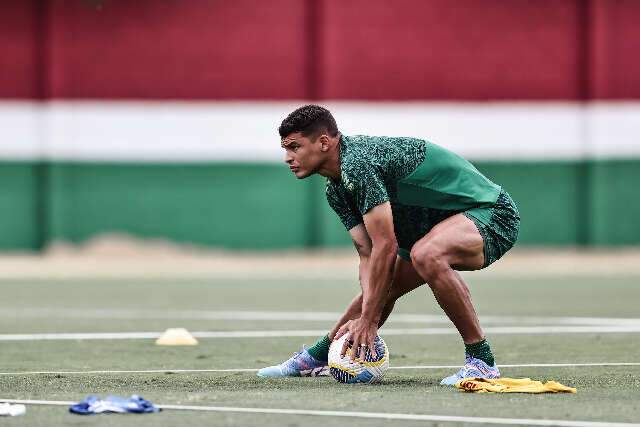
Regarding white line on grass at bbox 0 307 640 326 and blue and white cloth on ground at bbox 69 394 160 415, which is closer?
blue and white cloth on ground at bbox 69 394 160 415

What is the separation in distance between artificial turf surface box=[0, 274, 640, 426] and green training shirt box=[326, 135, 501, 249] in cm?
94

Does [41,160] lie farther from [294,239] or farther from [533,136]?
[533,136]

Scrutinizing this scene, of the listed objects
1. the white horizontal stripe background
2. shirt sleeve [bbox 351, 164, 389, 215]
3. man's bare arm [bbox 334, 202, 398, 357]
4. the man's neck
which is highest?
the white horizontal stripe background

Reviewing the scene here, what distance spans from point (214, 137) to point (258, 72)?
122cm

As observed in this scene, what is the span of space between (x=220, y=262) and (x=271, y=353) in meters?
12.6

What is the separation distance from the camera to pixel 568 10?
79.1 ft

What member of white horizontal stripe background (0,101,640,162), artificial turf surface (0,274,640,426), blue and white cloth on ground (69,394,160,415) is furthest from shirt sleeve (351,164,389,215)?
white horizontal stripe background (0,101,640,162)

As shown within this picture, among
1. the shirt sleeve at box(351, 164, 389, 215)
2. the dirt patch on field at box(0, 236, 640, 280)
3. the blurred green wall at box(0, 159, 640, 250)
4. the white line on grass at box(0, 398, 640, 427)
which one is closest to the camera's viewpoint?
the white line on grass at box(0, 398, 640, 427)

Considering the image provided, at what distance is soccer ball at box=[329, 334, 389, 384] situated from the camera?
8.55 m

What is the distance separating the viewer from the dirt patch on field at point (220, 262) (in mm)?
20344

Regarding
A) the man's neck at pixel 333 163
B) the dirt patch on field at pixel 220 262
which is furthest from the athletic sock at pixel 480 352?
the dirt patch on field at pixel 220 262

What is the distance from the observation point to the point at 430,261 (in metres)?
8.26

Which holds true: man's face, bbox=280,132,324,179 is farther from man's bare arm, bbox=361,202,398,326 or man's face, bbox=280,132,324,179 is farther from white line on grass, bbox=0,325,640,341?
white line on grass, bbox=0,325,640,341

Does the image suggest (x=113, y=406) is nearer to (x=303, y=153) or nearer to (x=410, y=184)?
(x=303, y=153)
